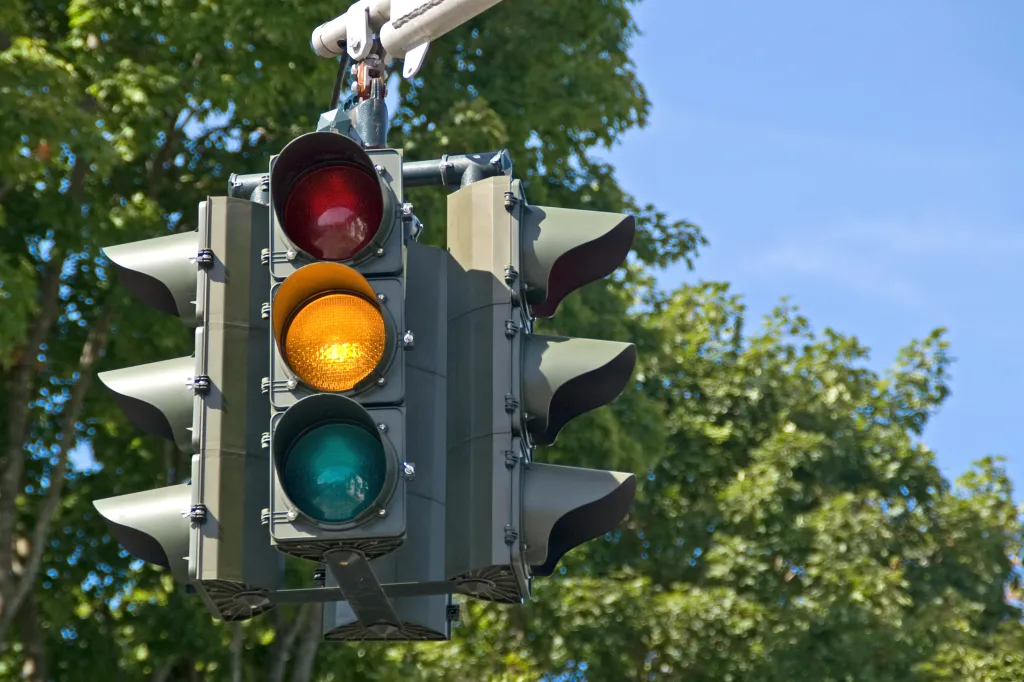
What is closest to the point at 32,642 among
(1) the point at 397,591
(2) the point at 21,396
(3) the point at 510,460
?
(2) the point at 21,396

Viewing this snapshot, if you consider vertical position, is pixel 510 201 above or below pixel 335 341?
above

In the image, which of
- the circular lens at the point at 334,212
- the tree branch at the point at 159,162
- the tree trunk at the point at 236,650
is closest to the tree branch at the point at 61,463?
the tree branch at the point at 159,162

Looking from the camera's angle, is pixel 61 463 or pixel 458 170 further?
pixel 61 463

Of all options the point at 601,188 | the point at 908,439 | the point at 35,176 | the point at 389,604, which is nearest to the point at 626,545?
the point at 908,439

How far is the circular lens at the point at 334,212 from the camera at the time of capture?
4.12 m

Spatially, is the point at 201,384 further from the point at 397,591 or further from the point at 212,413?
the point at 397,591

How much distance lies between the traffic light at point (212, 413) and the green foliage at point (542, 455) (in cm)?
930

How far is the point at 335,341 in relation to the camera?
394cm

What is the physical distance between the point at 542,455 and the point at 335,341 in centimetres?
1540

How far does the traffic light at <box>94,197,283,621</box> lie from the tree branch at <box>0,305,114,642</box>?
426 inches

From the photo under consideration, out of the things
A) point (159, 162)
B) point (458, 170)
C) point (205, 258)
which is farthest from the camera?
point (159, 162)

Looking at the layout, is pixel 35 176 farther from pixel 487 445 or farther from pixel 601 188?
pixel 487 445

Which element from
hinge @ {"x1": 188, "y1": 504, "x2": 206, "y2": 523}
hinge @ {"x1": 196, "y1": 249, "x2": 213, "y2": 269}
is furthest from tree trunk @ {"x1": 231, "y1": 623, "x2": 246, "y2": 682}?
hinge @ {"x1": 188, "y1": 504, "x2": 206, "y2": 523}

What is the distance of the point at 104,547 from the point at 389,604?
45.6 ft
